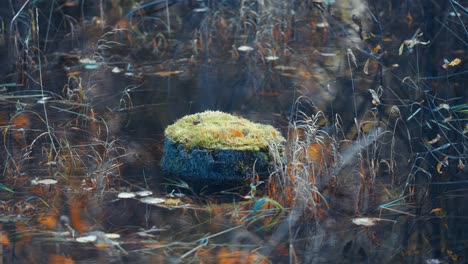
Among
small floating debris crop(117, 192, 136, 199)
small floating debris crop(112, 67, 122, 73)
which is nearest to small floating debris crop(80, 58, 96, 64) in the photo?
small floating debris crop(112, 67, 122, 73)

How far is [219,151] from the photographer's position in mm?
5699

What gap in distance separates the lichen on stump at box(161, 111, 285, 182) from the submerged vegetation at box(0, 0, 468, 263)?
0.14 ft

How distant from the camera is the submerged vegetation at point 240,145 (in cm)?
481

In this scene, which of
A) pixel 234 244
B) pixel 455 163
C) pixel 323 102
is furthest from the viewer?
pixel 323 102

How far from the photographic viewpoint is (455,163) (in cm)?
623

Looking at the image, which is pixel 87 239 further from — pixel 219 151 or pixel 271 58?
pixel 271 58

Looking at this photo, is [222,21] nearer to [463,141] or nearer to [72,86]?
[72,86]

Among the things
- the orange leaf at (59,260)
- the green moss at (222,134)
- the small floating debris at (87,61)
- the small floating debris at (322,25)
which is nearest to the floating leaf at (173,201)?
the green moss at (222,134)

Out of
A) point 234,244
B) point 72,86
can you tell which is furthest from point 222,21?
point 234,244

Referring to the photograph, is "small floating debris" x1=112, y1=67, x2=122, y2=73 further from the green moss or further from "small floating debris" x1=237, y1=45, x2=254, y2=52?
the green moss

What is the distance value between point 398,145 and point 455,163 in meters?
0.54

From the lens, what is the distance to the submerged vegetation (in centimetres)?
481

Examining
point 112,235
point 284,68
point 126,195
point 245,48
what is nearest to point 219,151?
point 126,195

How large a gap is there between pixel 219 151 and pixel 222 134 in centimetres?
15
